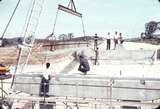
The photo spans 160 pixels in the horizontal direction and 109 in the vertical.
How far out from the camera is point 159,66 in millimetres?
16891

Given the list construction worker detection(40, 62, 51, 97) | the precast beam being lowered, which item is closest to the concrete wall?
construction worker detection(40, 62, 51, 97)

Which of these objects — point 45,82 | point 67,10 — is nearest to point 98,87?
point 45,82

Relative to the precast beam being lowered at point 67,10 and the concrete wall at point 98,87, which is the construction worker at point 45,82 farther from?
the precast beam being lowered at point 67,10

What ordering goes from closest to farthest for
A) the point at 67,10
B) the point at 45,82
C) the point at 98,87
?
the point at 98,87 → the point at 45,82 → the point at 67,10

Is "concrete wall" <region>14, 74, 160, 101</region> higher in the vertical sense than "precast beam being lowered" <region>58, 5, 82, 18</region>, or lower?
lower

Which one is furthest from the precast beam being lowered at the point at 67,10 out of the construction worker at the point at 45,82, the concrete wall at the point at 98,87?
the construction worker at the point at 45,82

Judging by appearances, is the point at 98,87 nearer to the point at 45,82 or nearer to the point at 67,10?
the point at 45,82

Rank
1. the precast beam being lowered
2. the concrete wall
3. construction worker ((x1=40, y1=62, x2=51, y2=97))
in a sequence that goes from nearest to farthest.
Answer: the concrete wall, construction worker ((x1=40, y1=62, x2=51, y2=97)), the precast beam being lowered

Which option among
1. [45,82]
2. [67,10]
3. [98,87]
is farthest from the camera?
[67,10]

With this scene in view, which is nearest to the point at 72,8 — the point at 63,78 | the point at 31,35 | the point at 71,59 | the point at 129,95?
the point at 31,35

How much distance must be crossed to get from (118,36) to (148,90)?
9768 millimetres

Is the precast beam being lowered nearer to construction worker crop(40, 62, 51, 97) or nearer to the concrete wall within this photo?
the concrete wall

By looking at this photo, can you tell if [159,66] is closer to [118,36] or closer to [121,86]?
[118,36]

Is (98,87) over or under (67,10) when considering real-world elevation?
under
